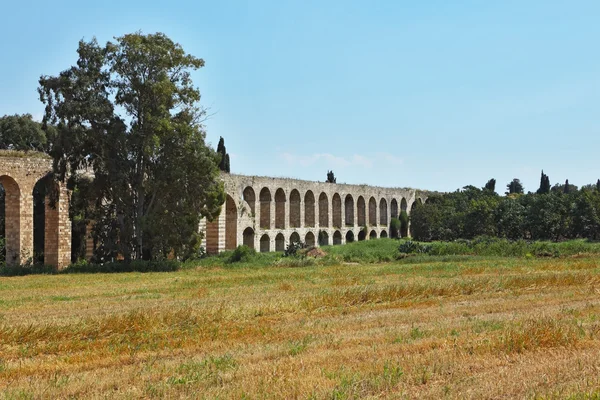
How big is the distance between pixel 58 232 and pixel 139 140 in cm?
634

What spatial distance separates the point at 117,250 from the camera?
23297mm

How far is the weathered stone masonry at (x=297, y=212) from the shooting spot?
106ft

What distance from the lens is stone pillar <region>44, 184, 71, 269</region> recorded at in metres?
24.5

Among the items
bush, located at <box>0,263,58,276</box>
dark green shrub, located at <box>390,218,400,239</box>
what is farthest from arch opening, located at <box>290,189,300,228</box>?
bush, located at <box>0,263,58,276</box>

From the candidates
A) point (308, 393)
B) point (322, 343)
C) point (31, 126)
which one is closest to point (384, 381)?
point (308, 393)

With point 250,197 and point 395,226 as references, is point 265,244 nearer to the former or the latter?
point 250,197

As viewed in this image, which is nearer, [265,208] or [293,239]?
[265,208]

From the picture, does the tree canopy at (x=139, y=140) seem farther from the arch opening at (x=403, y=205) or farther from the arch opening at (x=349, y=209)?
the arch opening at (x=403, y=205)

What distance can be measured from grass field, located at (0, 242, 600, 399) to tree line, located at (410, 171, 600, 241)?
3148 cm

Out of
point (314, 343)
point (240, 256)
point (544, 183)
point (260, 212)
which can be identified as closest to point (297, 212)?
point (260, 212)

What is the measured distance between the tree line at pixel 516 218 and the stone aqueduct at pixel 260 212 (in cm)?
392

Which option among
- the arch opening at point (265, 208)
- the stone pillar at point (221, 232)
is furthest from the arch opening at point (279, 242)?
the stone pillar at point (221, 232)

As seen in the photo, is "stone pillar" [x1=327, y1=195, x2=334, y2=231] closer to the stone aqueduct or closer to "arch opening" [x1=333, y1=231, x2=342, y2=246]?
the stone aqueduct

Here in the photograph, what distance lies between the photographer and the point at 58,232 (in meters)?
24.4
